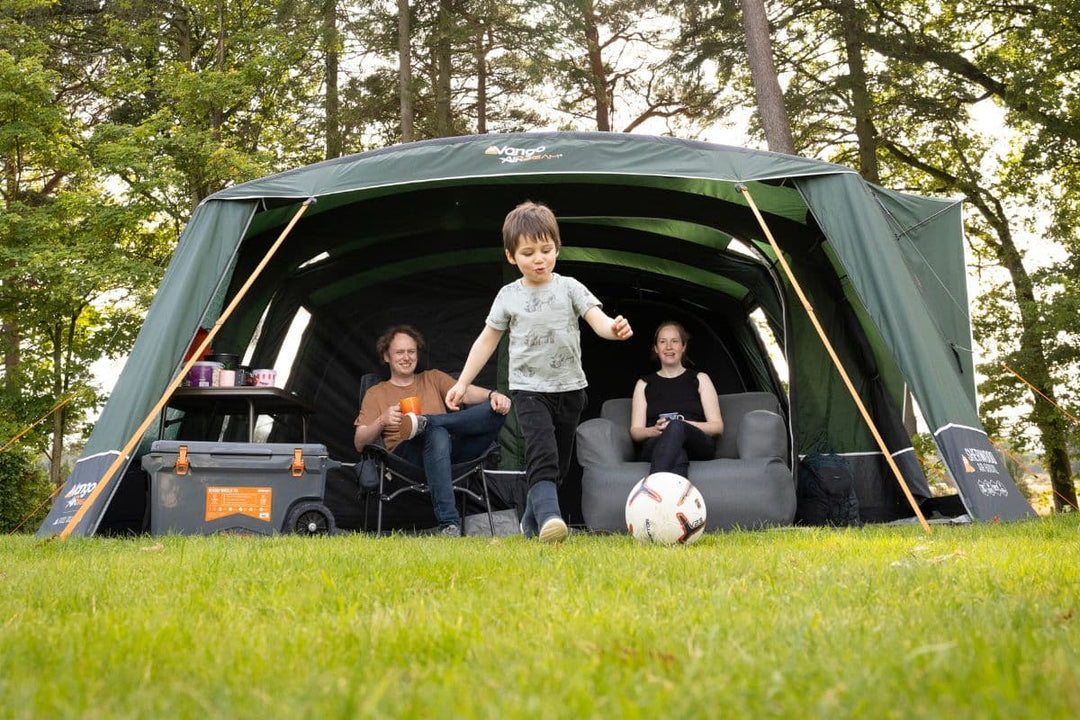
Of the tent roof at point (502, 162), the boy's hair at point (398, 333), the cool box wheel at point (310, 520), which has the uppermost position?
the tent roof at point (502, 162)

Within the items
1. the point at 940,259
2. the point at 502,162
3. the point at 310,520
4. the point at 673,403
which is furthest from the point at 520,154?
the point at 940,259

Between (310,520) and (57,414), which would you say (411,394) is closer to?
(310,520)

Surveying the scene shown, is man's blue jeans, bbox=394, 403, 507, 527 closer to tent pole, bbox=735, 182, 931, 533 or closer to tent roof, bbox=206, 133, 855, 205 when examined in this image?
tent roof, bbox=206, 133, 855, 205

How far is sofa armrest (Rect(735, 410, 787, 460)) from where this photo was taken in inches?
209

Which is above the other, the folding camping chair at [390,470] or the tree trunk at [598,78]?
the tree trunk at [598,78]

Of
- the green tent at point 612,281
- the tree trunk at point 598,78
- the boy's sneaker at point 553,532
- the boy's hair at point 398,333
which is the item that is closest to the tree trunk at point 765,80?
the tree trunk at point 598,78

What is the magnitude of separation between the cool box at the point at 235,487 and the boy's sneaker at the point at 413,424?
0.45m

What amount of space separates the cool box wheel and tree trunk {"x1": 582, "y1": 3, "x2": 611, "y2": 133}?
9.08 m

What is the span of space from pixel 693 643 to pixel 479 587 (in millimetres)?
820

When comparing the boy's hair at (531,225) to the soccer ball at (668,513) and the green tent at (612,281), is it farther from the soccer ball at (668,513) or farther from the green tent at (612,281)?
the green tent at (612,281)

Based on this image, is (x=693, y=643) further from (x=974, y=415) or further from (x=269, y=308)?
(x=269, y=308)

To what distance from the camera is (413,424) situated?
5234 mm

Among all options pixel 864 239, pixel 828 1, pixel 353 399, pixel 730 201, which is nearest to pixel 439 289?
pixel 353 399

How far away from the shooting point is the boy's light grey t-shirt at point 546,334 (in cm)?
396
